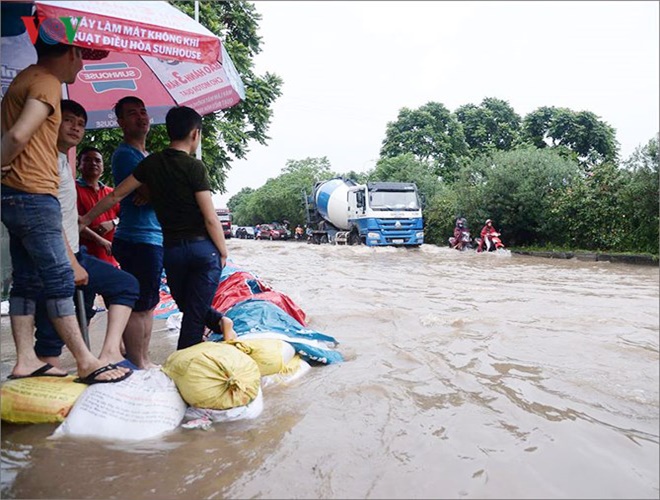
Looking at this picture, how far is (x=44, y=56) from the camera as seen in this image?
2582 millimetres

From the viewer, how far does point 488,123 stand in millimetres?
40250

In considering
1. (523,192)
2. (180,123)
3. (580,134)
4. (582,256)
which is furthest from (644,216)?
(580,134)

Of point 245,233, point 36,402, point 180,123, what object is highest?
point 180,123

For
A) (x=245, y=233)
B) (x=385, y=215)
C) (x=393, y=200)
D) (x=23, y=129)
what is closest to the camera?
(x=23, y=129)

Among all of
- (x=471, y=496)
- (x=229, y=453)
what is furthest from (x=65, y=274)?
(x=471, y=496)

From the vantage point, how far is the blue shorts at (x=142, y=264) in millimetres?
3133

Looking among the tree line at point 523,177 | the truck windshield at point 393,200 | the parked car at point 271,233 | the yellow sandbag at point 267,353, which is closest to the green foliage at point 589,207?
the tree line at point 523,177

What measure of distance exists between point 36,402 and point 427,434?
1731mm

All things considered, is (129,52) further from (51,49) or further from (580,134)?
(580,134)

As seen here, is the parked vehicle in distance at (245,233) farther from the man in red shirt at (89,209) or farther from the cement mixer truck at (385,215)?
the man in red shirt at (89,209)

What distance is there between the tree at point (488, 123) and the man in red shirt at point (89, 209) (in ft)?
123

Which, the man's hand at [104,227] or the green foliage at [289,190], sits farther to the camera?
the green foliage at [289,190]

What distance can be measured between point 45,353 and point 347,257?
12265 mm

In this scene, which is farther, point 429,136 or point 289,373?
point 429,136
